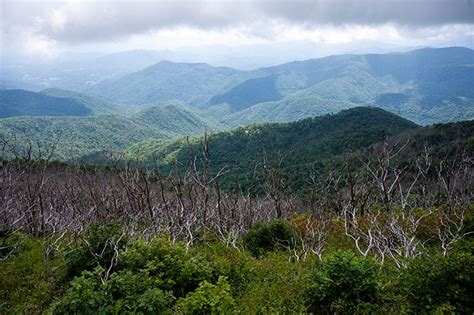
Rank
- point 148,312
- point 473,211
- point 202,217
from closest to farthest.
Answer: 1. point 148,312
2. point 473,211
3. point 202,217

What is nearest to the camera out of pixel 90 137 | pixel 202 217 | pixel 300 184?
pixel 202 217

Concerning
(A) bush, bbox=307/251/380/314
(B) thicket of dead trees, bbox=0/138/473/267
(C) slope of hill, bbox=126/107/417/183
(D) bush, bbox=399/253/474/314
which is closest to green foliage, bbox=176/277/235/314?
(A) bush, bbox=307/251/380/314

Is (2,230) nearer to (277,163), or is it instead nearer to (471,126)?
(277,163)

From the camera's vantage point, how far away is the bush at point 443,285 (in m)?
6.83

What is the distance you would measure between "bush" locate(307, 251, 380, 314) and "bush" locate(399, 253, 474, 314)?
0.96 metres

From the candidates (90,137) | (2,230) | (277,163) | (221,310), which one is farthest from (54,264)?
(90,137)

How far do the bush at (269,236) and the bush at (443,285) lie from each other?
8.20 meters

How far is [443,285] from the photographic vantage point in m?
7.03

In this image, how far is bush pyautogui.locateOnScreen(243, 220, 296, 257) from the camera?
15445mm

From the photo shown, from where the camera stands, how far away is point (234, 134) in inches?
4304

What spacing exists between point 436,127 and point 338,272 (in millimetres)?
74043

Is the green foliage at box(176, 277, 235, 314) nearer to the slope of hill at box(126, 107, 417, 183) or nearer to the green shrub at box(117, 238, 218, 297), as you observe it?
the green shrub at box(117, 238, 218, 297)

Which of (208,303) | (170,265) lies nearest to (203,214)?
(170,265)

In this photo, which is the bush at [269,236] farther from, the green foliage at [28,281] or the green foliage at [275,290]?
the green foliage at [28,281]
